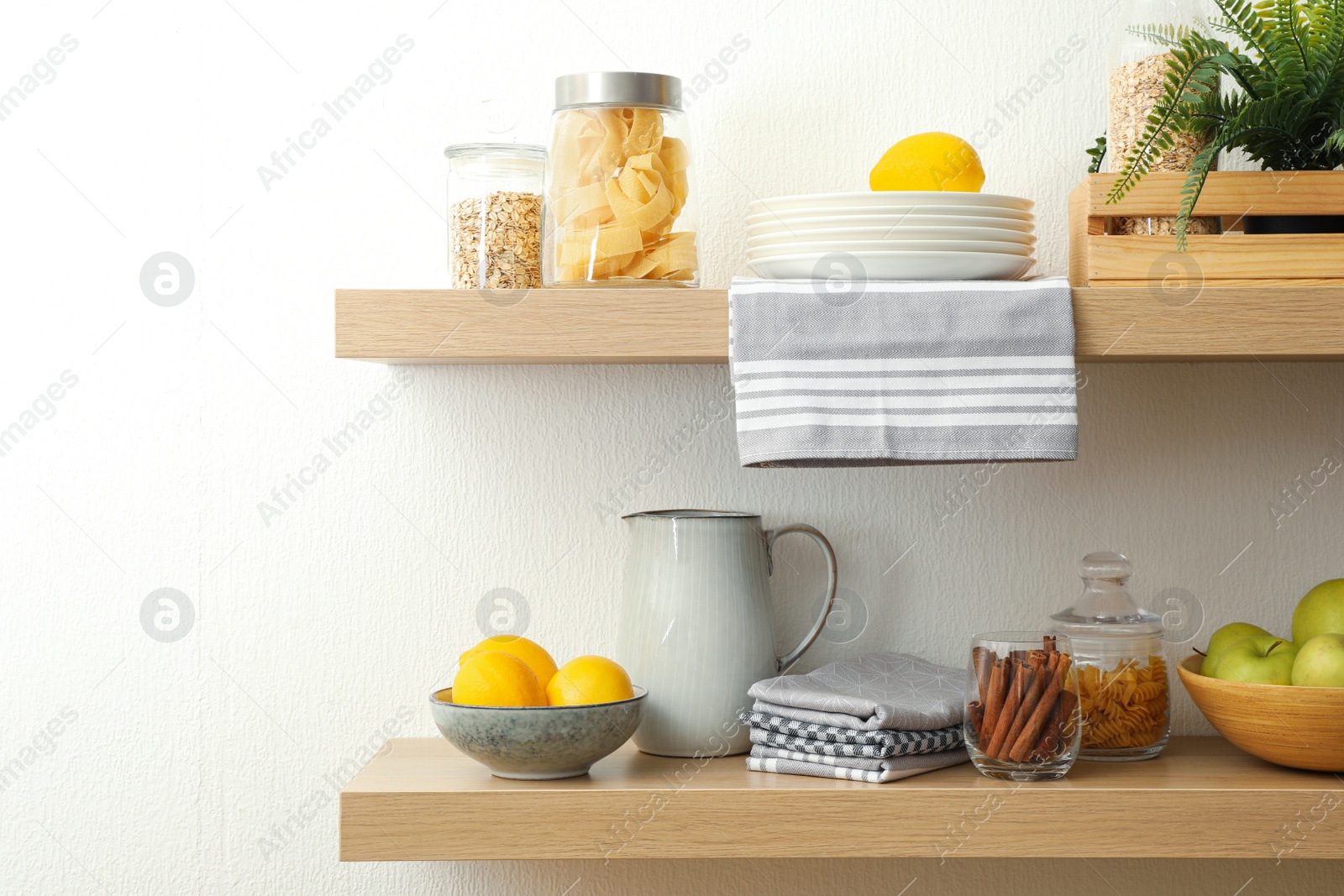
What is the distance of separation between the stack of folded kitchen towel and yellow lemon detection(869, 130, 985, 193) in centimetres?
41

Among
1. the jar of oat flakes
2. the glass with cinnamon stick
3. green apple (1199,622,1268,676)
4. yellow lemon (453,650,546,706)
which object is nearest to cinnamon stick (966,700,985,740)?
the glass with cinnamon stick

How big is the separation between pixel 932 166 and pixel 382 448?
56 cm

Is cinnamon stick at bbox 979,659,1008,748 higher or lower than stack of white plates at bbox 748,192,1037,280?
lower

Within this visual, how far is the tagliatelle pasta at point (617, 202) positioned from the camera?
3.05 feet

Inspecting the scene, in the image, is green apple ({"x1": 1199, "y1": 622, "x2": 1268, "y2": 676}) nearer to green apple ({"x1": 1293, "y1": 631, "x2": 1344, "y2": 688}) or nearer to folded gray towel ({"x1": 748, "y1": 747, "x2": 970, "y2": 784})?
green apple ({"x1": 1293, "y1": 631, "x2": 1344, "y2": 688})

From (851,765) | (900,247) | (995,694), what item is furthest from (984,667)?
(900,247)

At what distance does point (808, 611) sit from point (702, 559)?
157 millimetres

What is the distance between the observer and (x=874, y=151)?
43.3 inches

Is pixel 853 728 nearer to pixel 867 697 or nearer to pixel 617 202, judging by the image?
pixel 867 697

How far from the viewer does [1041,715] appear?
88 centimetres

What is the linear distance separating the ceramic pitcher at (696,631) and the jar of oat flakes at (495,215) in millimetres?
243

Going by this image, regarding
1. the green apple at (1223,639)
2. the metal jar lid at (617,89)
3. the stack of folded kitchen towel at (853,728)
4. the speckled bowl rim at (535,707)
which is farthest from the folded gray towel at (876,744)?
the metal jar lid at (617,89)

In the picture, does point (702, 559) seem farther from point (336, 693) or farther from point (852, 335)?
point (336, 693)

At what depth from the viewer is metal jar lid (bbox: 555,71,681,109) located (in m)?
0.94
